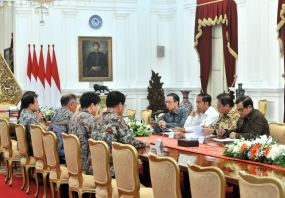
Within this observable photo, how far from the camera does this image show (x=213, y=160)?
494cm

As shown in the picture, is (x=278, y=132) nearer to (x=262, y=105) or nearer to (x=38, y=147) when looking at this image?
(x=38, y=147)

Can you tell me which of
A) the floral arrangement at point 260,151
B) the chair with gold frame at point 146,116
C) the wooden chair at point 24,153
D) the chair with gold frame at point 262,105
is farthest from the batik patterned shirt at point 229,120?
the chair with gold frame at point 262,105

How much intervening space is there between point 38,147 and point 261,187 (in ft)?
13.1

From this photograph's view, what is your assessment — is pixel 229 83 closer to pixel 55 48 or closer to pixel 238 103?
pixel 55 48

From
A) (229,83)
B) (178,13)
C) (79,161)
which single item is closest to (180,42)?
(178,13)

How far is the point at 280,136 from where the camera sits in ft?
21.4

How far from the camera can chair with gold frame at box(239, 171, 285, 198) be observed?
10.3ft

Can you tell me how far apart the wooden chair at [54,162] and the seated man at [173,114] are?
2.43 metres

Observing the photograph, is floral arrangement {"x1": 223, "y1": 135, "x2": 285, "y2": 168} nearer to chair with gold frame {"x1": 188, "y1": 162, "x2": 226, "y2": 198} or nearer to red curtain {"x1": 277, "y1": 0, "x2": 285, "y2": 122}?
chair with gold frame {"x1": 188, "y1": 162, "x2": 226, "y2": 198}

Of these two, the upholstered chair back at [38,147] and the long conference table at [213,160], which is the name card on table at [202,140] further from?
the upholstered chair back at [38,147]

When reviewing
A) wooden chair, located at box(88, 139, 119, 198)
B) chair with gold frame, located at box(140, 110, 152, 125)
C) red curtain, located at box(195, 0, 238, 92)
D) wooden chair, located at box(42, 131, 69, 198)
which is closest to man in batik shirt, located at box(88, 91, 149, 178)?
wooden chair, located at box(88, 139, 119, 198)

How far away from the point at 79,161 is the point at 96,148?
529 mm

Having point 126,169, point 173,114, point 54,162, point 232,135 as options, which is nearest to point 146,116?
point 173,114

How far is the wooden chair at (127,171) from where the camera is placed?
181 inches
